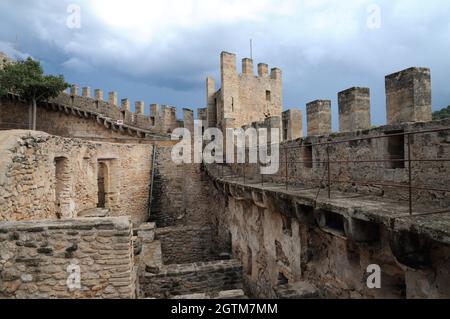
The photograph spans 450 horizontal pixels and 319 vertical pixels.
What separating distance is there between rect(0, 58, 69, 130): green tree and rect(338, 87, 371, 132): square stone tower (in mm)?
19554

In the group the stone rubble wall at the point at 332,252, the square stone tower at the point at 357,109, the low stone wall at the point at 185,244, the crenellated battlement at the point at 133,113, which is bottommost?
the low stone wall at the point at 185,244

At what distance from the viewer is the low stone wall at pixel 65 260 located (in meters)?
3.74

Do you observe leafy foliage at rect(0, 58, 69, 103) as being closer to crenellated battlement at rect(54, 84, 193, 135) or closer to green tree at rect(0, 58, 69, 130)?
green tree at rect(0, 58, 69, 130)

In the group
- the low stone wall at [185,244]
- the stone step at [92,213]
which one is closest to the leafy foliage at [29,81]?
the low stone wall at [185,244]

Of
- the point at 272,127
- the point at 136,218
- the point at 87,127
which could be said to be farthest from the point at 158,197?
the point at 87,127

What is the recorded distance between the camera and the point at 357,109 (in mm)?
4891

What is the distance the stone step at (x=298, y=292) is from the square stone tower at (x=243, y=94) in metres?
11.4

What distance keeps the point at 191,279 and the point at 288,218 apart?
12.3ft

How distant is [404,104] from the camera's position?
411 centimetres

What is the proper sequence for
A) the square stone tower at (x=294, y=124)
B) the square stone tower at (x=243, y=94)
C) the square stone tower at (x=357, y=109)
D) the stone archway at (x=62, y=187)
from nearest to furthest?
the square stone tower at (x=357, y=109)
the stone archway at (x=62, y=187)
the square stone tower at (x=294, y=124)
the square stone tower at (x=243, y=94)

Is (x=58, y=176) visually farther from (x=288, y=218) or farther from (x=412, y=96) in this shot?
(x=412, y=96)

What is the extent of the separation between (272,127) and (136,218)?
28.2ft

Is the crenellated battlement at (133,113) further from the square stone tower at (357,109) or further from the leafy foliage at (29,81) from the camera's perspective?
the square stone tower at (357,109)

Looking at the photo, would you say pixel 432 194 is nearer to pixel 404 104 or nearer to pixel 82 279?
pixel 404 104
